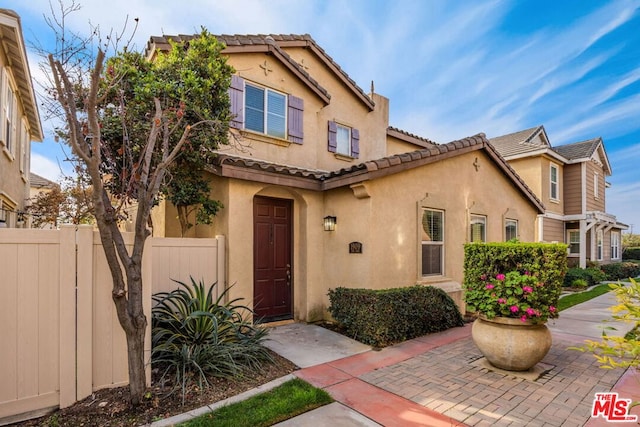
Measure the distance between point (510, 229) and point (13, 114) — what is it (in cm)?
1659

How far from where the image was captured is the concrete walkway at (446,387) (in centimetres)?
391

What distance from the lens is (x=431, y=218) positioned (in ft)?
29.6

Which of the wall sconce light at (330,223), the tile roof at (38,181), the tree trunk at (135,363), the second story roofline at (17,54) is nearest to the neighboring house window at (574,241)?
the wall sconce light at (330,223)

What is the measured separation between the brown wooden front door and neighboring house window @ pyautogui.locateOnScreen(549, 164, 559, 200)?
16726 mm

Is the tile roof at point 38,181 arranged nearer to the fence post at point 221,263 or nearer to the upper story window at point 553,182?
the fence post at point 221,263

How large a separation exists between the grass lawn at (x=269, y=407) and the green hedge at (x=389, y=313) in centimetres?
221

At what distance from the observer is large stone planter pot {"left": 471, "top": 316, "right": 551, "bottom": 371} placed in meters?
5.05

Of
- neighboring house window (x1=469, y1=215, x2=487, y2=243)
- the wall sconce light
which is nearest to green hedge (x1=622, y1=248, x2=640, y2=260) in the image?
neighboring house window (x1=469, y1=215, x2=487, y2=243)

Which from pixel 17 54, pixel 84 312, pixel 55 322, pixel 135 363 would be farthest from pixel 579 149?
pixel 17 54

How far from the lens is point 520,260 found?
533 cm

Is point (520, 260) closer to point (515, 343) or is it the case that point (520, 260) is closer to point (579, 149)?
point (515, 343)

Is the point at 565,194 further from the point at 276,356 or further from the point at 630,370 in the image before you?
the point at 276,356

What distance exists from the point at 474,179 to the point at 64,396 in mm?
10403

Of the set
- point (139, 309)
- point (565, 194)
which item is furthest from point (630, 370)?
point (565, 194)
